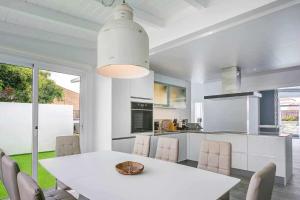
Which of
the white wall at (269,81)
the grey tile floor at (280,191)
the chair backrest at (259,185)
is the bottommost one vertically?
the grey tile floor at (280,191)

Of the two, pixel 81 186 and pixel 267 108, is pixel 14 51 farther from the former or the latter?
pixel 267 108

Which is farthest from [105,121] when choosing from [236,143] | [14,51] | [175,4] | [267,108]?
[267,108]

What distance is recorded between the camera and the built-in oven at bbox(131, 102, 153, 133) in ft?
12.6

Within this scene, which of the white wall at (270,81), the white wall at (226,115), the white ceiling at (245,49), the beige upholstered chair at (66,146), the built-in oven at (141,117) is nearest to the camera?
the white ceiling at (245,49)

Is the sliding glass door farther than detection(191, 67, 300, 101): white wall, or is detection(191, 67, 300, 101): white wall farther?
detection(191, 67, 300, 101): white wall

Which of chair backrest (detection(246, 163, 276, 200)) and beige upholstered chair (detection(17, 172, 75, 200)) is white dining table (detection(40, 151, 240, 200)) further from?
beige upholstered chair (detection(17, 172, 75, 200))

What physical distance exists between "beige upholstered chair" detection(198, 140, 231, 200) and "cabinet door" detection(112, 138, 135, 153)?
1.69 m

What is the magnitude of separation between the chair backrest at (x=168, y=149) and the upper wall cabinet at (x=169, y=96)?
94.7 inches

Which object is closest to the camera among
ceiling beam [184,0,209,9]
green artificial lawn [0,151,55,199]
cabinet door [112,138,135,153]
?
ceiling beam [184,0,209,9]

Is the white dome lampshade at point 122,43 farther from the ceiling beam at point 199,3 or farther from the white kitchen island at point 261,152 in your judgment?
the white kitchen island at point 261,152

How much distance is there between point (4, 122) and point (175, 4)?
2.94 meters

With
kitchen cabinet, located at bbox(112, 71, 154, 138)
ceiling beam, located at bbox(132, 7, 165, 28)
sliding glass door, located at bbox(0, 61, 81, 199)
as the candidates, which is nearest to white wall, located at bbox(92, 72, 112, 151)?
kitchen cabinet, located at bbox(112, 71, 154, 138)

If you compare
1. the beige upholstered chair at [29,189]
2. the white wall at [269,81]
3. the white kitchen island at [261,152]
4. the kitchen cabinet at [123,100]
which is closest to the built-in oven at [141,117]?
the kitchen cabinet at [123,100]

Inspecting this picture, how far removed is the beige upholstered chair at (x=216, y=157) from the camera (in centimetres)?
206
